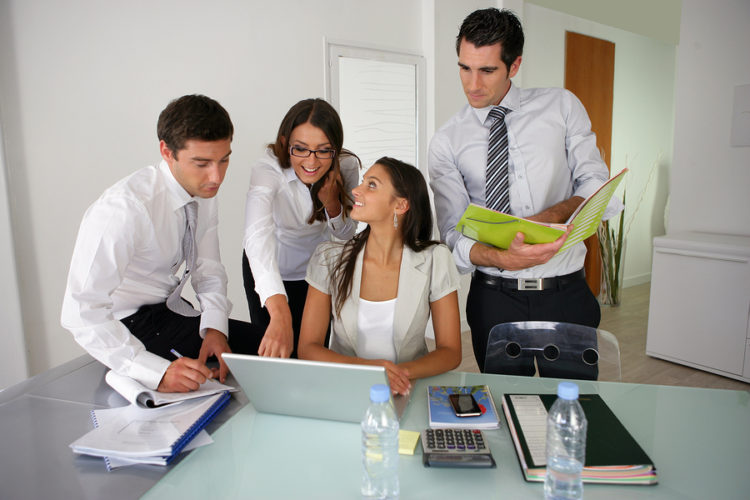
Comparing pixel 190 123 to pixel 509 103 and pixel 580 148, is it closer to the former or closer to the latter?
pixel 509 103

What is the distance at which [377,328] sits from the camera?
1977mm

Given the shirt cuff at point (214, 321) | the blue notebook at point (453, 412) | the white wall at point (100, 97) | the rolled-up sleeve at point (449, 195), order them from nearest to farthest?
1. the blue notebook at point (453, 412)
2. the shirt cuff at point (214, 321)
3. the rolled-up sleeve at point (449, 195)
4. the white wall at point (100, 97)

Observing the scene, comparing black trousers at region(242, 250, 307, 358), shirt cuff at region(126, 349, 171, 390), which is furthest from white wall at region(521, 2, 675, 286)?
shirt cuff at region(126, 349, 171, 390)

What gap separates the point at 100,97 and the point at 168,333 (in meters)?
1.76

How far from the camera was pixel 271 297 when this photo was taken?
1.87 meters

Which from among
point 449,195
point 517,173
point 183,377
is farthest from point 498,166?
point 183,377

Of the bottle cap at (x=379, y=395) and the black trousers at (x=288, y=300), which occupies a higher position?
the bottle cap at (x=379, y=395)

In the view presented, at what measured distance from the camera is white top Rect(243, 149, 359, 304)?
1.97m

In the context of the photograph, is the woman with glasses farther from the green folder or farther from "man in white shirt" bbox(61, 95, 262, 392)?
the green folder

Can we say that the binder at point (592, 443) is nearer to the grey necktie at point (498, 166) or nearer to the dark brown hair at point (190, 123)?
the grey necktie at point (498, 166)

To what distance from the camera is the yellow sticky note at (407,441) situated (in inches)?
48.5

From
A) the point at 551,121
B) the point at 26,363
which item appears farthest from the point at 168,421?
the point at 26,363

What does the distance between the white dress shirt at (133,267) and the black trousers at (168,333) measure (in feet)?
0.14

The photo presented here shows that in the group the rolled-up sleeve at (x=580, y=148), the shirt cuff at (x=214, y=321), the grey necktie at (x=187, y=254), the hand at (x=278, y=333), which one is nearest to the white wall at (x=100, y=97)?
the grey necktie at (x=187, y=254)
